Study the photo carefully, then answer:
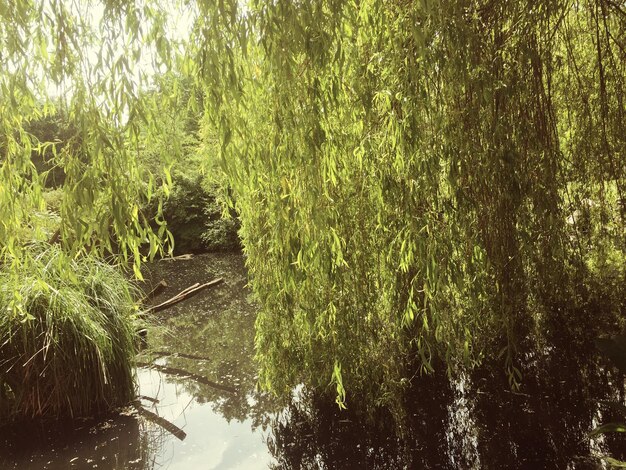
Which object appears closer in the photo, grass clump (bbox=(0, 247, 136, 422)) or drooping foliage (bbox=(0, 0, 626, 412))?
drooping foliage (bbox=(0, 0, 626, 412))

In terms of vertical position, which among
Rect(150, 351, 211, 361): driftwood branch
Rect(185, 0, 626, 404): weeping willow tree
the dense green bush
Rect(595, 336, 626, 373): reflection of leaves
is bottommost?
Rect(150, 351, 211, 361): driftwood branch

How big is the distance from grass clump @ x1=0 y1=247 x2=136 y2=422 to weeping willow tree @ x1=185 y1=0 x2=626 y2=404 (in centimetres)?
156

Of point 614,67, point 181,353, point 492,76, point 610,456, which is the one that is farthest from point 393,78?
point 181,353

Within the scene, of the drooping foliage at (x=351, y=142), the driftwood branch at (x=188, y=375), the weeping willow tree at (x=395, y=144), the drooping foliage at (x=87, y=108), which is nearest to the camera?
the drooping foliage at (x=87, y=108)

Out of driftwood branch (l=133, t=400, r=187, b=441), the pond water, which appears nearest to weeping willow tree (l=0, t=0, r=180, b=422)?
the pond water

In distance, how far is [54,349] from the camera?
11.7ft

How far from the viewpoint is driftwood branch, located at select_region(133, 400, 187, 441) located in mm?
3877

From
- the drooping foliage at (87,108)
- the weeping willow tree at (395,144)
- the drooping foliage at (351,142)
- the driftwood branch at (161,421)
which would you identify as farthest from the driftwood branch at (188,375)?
the drooping foliage at (87,108)

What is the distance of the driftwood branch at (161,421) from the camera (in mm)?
3877

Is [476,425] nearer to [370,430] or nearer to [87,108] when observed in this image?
[370,430]

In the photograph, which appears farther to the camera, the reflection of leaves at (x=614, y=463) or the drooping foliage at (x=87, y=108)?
the reflection of leaves at (x=614, y=463)

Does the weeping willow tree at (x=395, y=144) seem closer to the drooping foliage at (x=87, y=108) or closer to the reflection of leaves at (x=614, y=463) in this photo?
the drooping foliage at (x=87, y=108)

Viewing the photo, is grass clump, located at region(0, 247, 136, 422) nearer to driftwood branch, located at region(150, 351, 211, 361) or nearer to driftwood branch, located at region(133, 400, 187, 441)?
driftwood branch, located at region(133, 400, 187, 441)

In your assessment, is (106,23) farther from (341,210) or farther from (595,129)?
(595,129)
